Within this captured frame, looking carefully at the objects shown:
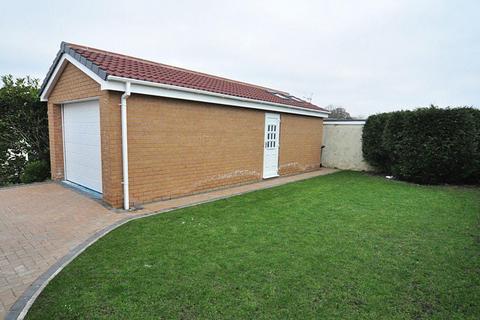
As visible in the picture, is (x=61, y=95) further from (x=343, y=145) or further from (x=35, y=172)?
(x=343, y=145)

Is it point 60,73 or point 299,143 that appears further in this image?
point 299,143

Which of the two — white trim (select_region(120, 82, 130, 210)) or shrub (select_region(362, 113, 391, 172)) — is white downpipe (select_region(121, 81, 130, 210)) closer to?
white trim (select_region(120, 82, 130, 210))

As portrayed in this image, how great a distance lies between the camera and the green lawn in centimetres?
288

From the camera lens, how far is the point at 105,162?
6527 mm

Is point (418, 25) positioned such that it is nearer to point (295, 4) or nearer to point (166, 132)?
point (295, 4)

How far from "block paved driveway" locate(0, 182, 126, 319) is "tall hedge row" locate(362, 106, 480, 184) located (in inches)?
417

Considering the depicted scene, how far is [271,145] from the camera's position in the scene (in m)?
11.2

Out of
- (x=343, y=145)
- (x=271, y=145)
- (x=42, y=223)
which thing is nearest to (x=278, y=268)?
(x=42, y=223)

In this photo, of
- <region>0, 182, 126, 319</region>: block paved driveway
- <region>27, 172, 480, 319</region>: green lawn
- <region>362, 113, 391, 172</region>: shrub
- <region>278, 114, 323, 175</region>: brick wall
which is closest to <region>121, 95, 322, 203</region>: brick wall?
<region>0, 182, 126, 319</region>: block paved driveway

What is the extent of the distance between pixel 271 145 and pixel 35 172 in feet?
29.8

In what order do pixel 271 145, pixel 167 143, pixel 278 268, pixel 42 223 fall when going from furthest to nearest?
pixel 271 145 < pixel 167 143 < pixel 42 223 < pixel 278 268

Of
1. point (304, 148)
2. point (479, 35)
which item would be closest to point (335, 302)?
point (304, 148)

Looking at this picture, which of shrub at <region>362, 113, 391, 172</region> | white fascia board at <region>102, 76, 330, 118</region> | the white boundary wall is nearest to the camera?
white fascia board at <region>102, 76, 330, 118</region>

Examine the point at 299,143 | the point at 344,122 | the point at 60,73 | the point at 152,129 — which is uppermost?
the point at 60,73
